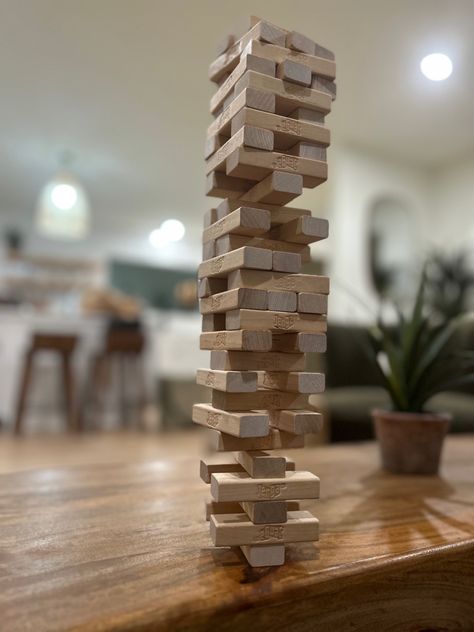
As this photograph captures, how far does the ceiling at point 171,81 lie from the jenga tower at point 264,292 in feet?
3.37

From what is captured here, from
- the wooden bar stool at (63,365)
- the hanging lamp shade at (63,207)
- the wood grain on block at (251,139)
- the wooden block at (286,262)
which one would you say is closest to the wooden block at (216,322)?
the wooden block at (286,262)

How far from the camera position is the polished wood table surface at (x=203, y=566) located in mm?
473

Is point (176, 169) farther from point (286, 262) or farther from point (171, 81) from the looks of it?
point (286, 262)

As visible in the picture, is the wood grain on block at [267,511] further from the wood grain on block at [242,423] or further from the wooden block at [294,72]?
the wooden block at [294,72]

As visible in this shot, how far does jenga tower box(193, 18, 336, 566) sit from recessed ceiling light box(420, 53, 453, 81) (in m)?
1.38

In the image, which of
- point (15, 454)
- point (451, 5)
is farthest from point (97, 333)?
point (451, 5)

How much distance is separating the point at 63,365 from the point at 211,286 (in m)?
3.56

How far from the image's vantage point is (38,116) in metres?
3.76

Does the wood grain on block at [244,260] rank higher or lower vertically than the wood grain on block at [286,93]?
lower

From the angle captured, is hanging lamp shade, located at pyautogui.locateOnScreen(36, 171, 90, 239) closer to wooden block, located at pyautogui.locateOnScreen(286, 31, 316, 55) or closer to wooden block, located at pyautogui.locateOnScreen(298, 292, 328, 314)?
wooden block, located at pyautogui.locateOnScreen(286, 31, 316, 55)

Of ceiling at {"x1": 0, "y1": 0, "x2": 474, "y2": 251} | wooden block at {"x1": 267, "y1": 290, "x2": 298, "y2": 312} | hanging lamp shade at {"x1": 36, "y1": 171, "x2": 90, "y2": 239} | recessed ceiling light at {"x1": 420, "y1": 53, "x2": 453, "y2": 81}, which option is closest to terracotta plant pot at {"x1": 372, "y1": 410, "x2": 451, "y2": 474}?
wooden block at {"x1": 267, "y1": 290, "x2": 298, "y2": 312}

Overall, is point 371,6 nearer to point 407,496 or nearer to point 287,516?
point 407,496

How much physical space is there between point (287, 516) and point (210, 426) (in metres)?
0.15

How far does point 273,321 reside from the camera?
1.96ft
